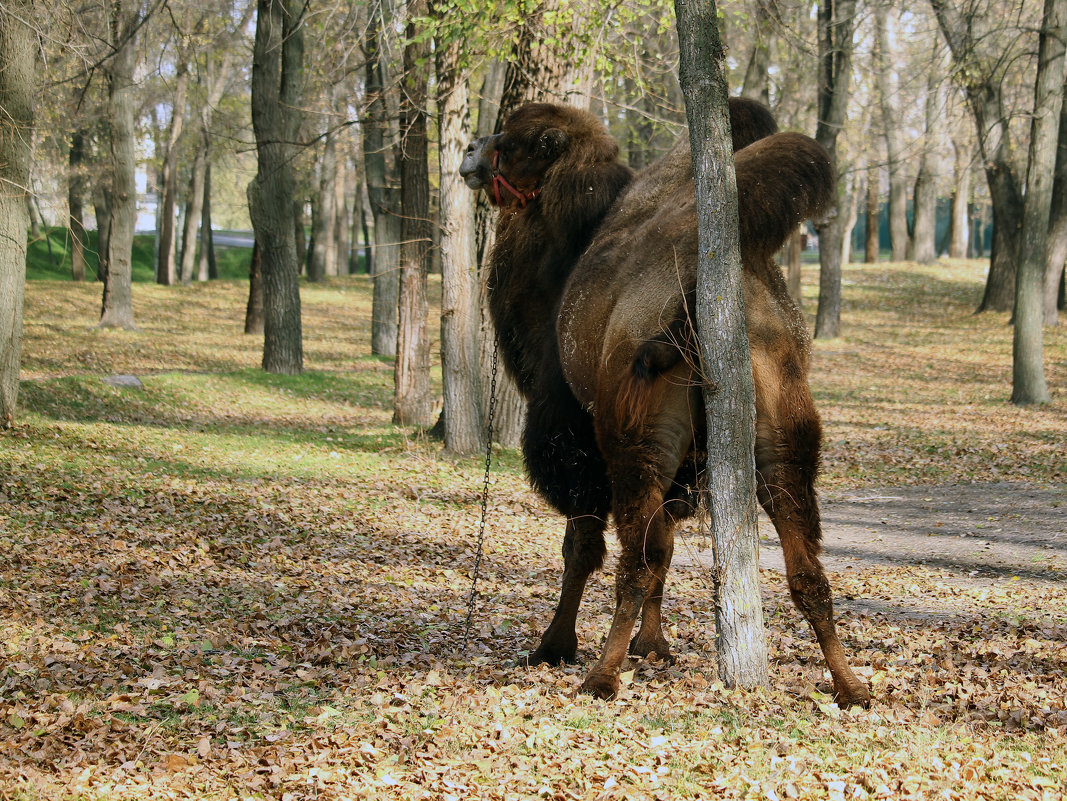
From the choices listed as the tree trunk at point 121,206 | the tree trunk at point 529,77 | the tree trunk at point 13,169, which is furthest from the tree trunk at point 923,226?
the tree trunk at point 13,169

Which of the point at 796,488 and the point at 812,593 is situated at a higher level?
the point at 796,488

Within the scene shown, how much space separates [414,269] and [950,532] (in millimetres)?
8158

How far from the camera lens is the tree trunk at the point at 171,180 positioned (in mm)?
31016

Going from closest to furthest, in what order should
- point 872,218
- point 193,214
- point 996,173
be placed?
point 996,173 → point 193,214 → point 872,218

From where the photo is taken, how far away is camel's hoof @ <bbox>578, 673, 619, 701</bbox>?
4742 mm

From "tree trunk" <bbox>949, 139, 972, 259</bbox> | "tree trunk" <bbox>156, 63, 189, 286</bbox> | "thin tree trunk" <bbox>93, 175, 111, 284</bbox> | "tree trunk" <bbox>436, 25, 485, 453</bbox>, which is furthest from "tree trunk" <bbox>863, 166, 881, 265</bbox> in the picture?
"tree trunk" <bbox>436, 25, 485, 453</bbox>

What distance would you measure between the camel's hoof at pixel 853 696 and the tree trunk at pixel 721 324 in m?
0.39

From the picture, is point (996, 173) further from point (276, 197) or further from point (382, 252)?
point (276, 197)

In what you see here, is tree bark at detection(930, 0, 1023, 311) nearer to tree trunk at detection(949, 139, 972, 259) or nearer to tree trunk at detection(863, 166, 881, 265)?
tree trunk at detection(863, 166, 881, 265)

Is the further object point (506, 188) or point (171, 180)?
point (171, 180)

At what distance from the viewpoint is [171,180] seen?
3344cm

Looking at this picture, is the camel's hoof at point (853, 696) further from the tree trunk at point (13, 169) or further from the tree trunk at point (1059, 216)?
the tree trunk at point (1059, 216)

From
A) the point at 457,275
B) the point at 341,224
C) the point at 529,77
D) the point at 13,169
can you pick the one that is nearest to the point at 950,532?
the point at 457,275

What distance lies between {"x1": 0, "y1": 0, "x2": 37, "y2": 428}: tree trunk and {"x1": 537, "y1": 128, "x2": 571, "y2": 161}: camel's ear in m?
7.03
